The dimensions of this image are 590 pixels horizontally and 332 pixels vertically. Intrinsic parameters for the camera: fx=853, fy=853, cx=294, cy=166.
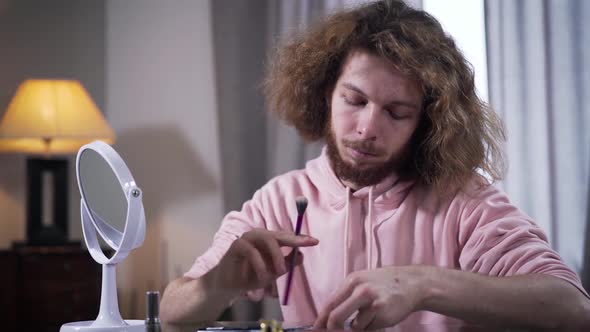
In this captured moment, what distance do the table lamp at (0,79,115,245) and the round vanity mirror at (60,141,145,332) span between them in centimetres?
208

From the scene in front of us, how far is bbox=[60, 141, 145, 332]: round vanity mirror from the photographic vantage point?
3.60 feet

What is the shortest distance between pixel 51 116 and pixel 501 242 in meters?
2.22

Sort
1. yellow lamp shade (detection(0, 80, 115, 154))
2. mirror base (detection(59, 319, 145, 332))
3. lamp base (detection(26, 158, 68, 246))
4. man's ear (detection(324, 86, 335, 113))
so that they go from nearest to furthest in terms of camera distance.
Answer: mirror base (detection(59, 319, 145, 332)) < man's ear (detection(324, 86, 335, 113)) < yellow lamp shade (detection(0, 80, 115, 154)) < lamp base (detection(26, 158, 68, 246))

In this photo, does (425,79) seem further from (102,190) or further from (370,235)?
(102,190)

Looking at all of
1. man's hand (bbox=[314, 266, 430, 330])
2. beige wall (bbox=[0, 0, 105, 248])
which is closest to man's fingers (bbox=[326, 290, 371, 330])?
man's hand (bbox=[314, 266, 430, 330])

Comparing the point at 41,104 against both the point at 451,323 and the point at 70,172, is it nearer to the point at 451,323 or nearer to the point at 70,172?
the point at 70,172

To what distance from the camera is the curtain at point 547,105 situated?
2.31 meters

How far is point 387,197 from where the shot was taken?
163 cm

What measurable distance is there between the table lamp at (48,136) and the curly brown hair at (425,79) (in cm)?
159

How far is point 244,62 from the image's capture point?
10.7 ft

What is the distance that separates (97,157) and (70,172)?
267 centimetres

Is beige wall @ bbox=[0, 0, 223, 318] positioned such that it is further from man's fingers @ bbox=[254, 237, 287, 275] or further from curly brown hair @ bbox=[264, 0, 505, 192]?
man's fingers @ bbox=[254, 237, 287, 275]

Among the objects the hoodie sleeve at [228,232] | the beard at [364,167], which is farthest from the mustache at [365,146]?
the hoodie sleeve at [228,232]

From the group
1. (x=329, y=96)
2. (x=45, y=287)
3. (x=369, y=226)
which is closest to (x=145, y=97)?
(x=45, y=287)
